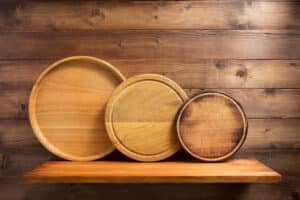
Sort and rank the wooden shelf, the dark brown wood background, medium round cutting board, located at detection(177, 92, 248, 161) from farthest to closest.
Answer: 1. the dark brown wood background
2. medium round cutting board, located at detection(177, 92, 248, 161)
3. the wooden shelf

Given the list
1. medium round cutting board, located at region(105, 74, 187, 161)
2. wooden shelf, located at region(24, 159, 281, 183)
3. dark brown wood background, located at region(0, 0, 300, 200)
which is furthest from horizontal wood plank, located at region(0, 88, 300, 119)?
wooden shelf, located at region(24, 159, 281, 183)

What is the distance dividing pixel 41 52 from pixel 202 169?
0.74 meters

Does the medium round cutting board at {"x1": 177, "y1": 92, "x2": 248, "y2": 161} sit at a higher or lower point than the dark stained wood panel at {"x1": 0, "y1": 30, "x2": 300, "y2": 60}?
lower

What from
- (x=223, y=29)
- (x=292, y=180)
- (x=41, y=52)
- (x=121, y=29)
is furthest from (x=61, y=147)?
(x=292, y=180)

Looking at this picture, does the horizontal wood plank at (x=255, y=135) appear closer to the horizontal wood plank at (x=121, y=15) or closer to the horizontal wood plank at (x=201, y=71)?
the horizontal wood plank at (x=201, y=71)

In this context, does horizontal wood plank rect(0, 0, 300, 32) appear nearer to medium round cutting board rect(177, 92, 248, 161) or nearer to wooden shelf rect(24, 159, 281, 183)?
medium round cutting board rect(177, 92, 248, 161)

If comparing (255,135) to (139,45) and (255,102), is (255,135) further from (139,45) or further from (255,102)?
(139,45)

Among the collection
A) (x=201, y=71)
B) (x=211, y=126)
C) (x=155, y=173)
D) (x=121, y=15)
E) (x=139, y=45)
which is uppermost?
(x=121, y=15)

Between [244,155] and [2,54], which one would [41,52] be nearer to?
[2,54]

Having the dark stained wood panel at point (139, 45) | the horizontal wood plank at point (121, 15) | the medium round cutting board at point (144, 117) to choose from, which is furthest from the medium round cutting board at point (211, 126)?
the horizontal wood plank at point (121, 15)

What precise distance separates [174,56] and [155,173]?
1.52 feet

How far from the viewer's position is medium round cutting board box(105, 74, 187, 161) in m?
1.15

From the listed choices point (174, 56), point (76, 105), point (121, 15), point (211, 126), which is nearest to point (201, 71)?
point (174, 56)

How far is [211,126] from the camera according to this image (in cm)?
113
